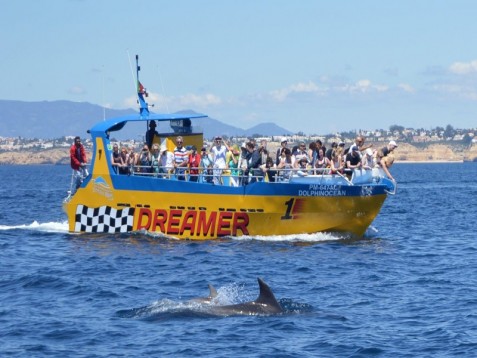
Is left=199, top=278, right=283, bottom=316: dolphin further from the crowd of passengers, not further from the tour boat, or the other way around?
the tour boat

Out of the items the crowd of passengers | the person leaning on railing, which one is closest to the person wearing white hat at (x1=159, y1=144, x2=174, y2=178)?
the crowd of passengers

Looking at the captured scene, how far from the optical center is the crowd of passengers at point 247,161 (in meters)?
29.3

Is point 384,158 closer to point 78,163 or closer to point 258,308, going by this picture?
point 78,163

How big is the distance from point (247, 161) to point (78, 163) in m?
5.80

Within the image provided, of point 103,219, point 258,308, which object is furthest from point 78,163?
point 258,308

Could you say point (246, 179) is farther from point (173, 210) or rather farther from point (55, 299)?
point (55, 299)

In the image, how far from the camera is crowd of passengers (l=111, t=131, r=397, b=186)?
29.3m

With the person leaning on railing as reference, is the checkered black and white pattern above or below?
below

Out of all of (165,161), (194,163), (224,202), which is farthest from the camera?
(165,161)

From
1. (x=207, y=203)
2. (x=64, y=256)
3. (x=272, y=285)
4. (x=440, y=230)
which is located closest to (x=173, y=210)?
(x=207, y=203)

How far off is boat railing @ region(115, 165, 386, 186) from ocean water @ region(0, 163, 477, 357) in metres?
1.74

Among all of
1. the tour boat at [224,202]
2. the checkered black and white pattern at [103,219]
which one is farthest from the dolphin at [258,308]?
the checkered black and white pattern at [103,219]

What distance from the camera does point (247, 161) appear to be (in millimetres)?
29688

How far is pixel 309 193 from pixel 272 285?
6.49 metres
